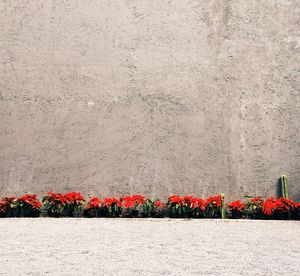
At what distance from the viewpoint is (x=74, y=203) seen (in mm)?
5316

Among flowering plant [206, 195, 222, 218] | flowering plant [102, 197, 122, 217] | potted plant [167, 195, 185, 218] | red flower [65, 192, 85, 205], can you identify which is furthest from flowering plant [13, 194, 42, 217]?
flowering plant [206, 195, 222, 218]

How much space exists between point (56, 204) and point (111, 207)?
2.45ft

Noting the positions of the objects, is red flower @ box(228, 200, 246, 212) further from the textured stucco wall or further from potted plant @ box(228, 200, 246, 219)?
the textured stucco wall

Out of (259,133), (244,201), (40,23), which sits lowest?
(244,201)

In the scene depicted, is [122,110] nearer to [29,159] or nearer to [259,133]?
[29,159]

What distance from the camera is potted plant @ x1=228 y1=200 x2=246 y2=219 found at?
543 centimetres

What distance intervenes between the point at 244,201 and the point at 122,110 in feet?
7.48

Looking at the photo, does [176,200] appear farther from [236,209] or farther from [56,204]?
[56,204]

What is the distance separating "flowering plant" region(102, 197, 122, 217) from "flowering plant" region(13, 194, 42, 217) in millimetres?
901

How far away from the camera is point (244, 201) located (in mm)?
5793

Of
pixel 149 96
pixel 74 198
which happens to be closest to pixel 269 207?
pixel 149 96

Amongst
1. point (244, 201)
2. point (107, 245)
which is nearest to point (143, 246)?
point (107, 245)

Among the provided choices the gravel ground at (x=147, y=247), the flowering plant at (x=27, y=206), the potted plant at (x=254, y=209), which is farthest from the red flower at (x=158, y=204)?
the flowering plant at (x=27, y=206)

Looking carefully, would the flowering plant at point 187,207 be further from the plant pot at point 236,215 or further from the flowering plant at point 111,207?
the flowering plant at point 111,207
